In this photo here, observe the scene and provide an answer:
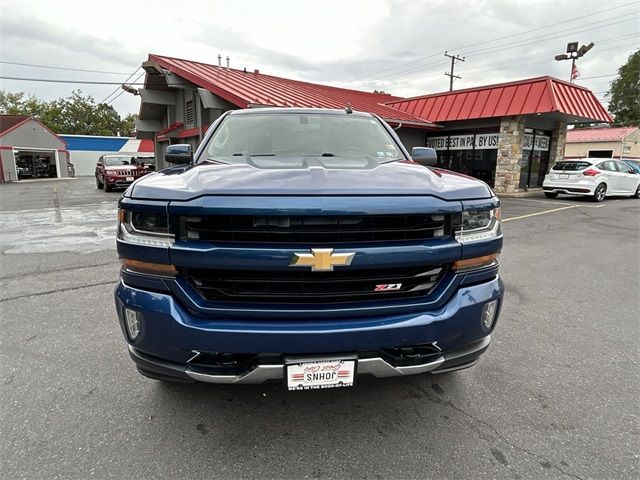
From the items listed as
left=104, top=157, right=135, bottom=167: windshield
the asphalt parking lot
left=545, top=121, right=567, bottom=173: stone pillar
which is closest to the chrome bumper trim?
the asphalt parking lot

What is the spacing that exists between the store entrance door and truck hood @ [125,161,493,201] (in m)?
16.5

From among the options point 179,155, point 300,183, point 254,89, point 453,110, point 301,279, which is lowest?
point 301,279

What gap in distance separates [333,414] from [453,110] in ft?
56.0

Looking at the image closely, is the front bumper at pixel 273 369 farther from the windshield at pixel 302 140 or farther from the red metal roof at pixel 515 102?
the red metal roof at pixel 515 102

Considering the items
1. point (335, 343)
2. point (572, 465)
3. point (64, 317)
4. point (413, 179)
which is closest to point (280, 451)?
point (335, 343)

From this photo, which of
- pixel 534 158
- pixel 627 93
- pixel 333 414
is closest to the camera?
pixel 333 414

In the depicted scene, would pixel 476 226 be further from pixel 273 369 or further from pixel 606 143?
pixel 606 143

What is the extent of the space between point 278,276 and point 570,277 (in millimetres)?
4798

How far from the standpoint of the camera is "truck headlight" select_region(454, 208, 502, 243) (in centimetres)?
204

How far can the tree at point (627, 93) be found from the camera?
46281 mm

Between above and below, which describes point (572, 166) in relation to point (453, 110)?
below

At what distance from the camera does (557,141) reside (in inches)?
714

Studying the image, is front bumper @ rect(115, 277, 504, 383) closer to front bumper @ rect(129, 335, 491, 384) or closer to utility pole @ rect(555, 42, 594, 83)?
front bumper @ rect(129, 335, 491, 384)

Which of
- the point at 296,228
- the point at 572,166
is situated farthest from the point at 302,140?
the point at 572,166
